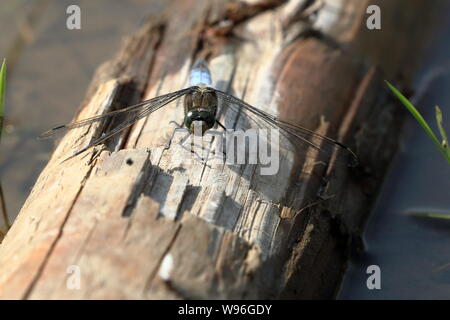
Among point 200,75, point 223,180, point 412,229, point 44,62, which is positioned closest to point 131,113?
point 200,75

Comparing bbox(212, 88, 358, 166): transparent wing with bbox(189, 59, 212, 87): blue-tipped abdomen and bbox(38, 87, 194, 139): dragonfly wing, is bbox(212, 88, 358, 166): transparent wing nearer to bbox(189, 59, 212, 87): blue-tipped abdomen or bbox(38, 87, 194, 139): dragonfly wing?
bbox(189, 59, 212, 87): blue-tipped abdomen

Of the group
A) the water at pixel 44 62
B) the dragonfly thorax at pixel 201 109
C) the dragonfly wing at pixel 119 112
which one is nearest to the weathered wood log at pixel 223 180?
the dragonfly wing at pixel 119 112

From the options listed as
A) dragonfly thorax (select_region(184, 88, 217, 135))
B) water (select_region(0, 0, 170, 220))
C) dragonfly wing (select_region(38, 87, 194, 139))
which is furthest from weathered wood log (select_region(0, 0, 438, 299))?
water (select_region(0, 0, 170, 220))

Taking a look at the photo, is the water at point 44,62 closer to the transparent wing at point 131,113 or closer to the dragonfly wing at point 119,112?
the dragonfly wing at point 119,112

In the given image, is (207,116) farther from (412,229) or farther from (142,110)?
(412,229)

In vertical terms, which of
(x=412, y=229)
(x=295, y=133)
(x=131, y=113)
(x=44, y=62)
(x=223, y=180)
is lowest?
(x=412, y=229)

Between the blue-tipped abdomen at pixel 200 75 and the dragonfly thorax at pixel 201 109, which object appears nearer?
the dragonfly thorax at pixel 201 109
